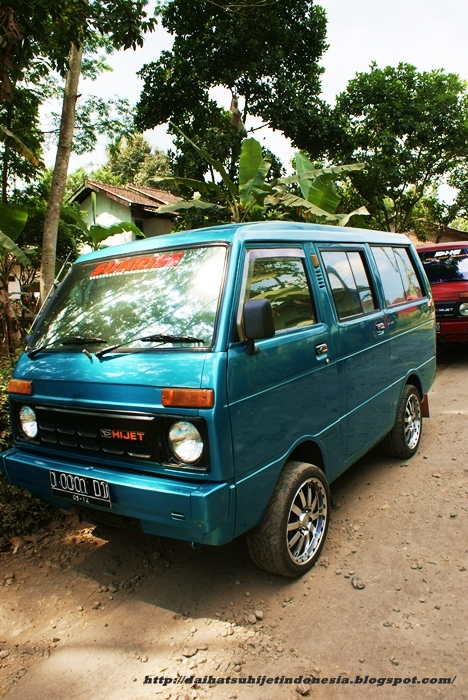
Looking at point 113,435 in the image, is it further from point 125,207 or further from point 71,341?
point 125,207

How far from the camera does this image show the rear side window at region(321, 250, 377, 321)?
147 inches

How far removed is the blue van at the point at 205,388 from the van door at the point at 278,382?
0.01m

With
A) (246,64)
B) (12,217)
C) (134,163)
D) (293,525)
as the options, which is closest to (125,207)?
(246,64)

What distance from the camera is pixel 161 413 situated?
259cm

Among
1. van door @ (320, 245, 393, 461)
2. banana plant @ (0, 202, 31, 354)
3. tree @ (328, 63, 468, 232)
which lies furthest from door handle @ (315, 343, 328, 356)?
tree @ (328, 63, 468, 232)

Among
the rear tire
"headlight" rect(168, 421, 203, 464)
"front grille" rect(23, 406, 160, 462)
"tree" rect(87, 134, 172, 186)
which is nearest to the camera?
"headlight" rect(168, 421, 203, 464)

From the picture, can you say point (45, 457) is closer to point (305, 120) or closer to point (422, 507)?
point (422, 507)

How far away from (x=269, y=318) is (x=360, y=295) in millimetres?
1692

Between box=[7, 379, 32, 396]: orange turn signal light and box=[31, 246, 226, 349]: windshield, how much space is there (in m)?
0.29

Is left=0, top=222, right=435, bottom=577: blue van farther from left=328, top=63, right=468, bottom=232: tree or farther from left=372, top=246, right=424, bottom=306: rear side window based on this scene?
left=328, top=63, right=468, bottom=232: tree

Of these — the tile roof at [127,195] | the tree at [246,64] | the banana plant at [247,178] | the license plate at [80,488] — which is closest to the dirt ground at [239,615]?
the license plate at [80,488]

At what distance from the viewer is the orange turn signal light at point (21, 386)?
313 centimetres

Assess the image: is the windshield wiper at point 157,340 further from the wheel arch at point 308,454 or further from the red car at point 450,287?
the red car at point 450,287

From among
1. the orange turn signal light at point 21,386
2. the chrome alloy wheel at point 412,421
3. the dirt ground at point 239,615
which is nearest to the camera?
the dirt ground at point 239,615
